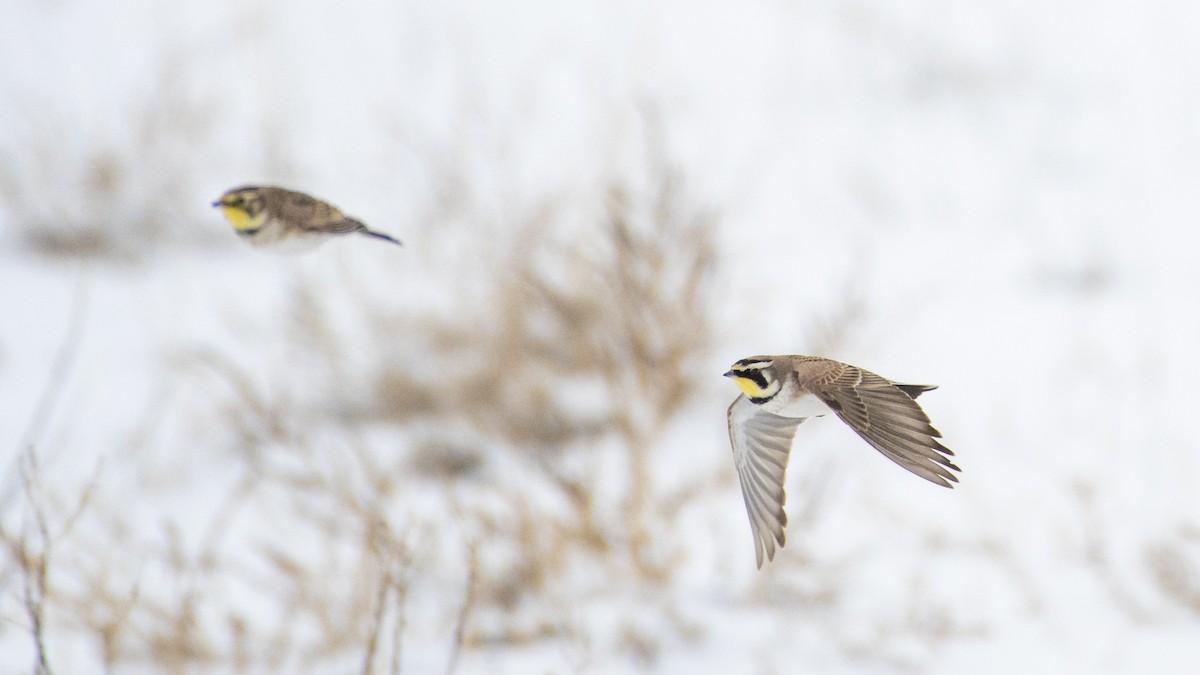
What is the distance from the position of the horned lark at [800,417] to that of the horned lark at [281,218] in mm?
215

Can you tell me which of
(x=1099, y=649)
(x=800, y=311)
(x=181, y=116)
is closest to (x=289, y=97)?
(x=181, y=116)

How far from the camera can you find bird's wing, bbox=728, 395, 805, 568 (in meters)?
0.52

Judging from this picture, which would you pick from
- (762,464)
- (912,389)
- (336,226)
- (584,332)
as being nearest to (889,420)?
(912,389)

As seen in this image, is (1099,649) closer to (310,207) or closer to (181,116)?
(310,207)

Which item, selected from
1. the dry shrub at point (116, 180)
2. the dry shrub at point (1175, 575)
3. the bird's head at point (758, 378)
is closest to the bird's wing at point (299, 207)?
the bird's head at point (758, 378)

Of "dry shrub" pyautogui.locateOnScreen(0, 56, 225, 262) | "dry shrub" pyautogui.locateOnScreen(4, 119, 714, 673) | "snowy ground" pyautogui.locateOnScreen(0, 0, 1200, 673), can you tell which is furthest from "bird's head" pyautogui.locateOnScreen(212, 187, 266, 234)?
"dry shrub" pyautogui.locateOnScreen(0, 56, 225, 262)

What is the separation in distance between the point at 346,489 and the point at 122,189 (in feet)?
9.25

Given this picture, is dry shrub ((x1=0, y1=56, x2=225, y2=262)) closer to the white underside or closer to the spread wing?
the spread wing

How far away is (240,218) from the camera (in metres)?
0.62

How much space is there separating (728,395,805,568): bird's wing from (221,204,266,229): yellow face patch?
281 mm

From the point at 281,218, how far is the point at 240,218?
0.02 meters

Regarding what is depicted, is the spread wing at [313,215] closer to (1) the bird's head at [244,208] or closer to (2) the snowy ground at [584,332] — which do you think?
(1) the bird's head at [244,208]

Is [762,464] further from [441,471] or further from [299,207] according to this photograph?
[441,471]

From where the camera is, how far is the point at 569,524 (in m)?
2.46
